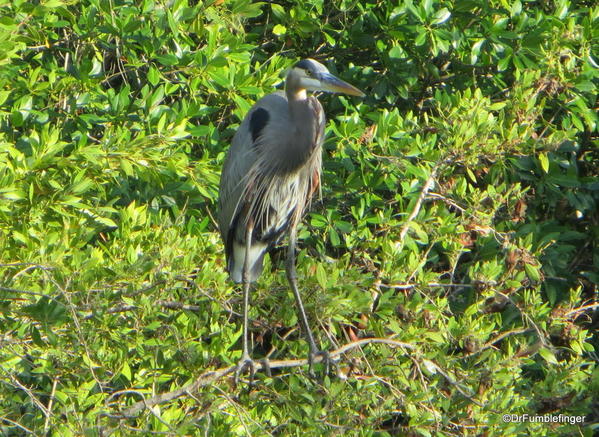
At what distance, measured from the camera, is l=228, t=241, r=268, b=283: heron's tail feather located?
14.2ft

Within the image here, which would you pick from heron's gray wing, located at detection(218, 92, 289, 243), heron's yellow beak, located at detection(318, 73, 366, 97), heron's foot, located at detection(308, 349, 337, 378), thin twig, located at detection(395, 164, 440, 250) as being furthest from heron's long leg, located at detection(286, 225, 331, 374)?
heron's yellow beak, located at detection(318, 73, 366, 97)

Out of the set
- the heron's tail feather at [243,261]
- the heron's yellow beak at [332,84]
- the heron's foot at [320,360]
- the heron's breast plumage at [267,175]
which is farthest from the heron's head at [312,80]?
the heron's foot at [320,360]

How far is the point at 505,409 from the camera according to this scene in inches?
135

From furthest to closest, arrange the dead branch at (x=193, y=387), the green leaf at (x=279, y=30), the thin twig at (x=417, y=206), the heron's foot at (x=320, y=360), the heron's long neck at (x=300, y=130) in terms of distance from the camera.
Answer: the green leaf at (x=279, y=30), the heron's long neck at (x=300, y=130), the thin twig at (x=417, y=206), the heron's foot at (x=320, y=360), the dead branch at (x=193, y=387)

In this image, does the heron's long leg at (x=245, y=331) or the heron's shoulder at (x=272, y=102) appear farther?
the heron's shoulder at (x=272, y=102)

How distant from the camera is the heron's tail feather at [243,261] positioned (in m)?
4.33

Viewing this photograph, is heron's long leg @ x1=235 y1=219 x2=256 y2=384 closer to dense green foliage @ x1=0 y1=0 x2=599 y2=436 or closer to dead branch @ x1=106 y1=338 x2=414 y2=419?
dense green foliage @ x1=0 y1=0 x2=599 y2=436

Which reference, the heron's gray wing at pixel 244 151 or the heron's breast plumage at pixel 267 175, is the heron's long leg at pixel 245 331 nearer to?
the heron's breast plumage at pixel 267 175

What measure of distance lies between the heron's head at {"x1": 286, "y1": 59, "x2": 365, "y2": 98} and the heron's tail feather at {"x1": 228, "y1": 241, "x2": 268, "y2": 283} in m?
0.86

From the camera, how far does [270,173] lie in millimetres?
4391

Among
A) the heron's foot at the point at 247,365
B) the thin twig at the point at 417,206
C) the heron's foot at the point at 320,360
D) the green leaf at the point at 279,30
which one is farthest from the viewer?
the green leaf at the point at 279,30

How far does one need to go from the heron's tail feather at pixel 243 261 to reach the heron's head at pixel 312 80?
0.86 metres

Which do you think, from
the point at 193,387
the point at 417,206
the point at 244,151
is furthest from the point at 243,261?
the point at 193,387

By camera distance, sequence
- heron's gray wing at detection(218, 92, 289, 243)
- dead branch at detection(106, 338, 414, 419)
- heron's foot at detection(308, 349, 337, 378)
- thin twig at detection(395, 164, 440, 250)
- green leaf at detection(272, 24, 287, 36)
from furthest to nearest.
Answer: green leaf at detection(272, 24, 287, 36)
heron's gray wing at detection(218, 92, 289, 243)
thin twig at detection(395, 164, 440, 250)
heron's foot at detection(308, 349, 337, 378)
dead branch at detection(106, 338, 414, 419)
